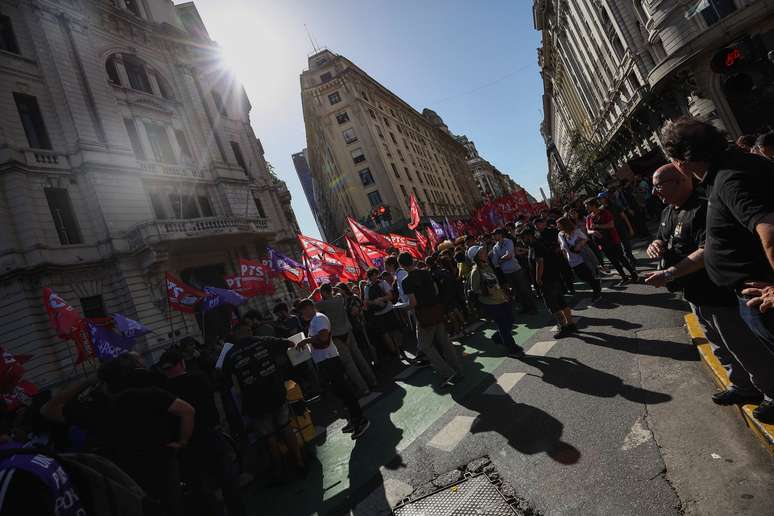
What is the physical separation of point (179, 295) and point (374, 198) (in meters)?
31.6

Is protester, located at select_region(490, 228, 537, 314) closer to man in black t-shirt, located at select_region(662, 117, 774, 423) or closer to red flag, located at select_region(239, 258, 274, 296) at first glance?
man in black t-shirt, located at select_region(662, 117, 774, 423)

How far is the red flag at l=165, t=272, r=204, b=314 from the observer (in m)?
11.4

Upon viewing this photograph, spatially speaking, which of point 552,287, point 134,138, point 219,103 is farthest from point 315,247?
point 219,103

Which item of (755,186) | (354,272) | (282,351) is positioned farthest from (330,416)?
(354,272)

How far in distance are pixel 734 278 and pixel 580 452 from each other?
1793 mm

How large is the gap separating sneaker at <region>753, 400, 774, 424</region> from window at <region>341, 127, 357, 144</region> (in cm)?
4308

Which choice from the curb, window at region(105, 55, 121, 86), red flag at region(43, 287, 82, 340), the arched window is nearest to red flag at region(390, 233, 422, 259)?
red flag at region(43, 287, 82, 340)

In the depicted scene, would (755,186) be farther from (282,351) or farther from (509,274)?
(509,274)

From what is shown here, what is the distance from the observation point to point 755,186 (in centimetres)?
178

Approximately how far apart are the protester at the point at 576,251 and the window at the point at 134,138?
21.2m

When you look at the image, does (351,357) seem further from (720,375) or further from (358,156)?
(358,156)

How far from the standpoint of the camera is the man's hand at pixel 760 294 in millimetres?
1789

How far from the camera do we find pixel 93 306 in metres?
16.3

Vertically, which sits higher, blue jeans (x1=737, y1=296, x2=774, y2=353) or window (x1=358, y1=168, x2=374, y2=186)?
window (x1=358, y1=168, x2=374, y2=186)
